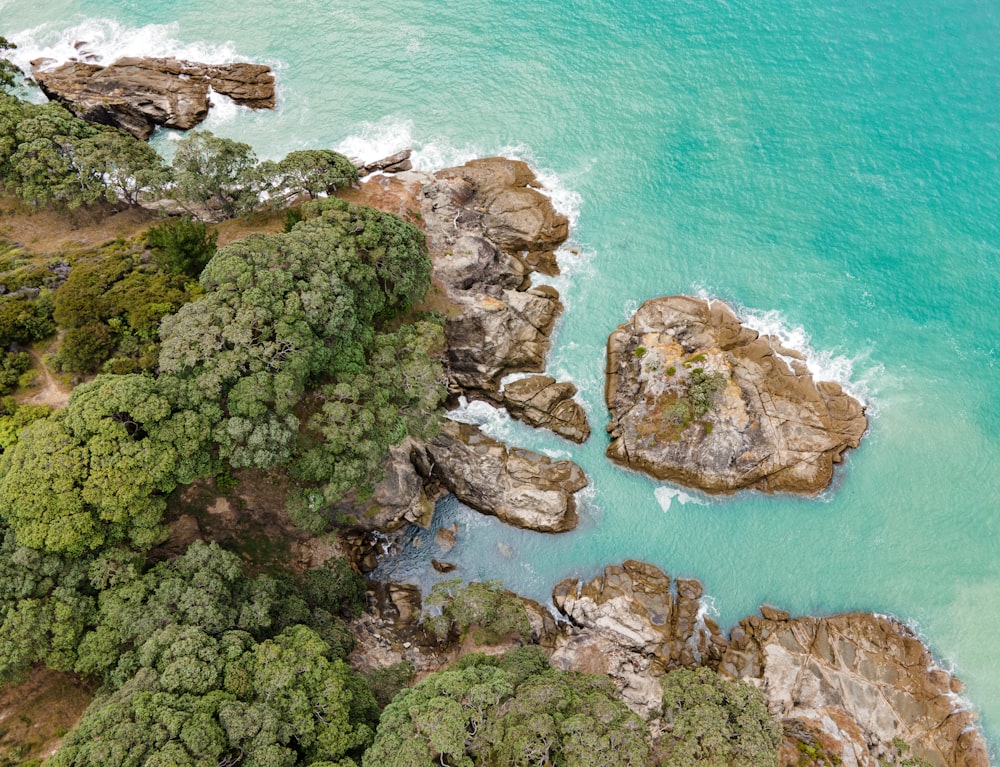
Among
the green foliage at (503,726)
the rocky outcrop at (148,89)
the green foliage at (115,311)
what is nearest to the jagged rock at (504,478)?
the green foliage at (503,726)

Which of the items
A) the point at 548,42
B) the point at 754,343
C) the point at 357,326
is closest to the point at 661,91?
the point at 548,42

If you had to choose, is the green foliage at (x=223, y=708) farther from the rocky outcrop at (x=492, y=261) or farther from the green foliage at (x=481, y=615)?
the rocky outcrop at (x=492, y=261)

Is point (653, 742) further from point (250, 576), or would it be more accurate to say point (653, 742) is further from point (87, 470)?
point (87, 470)

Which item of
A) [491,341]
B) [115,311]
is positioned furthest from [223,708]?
[491,341]

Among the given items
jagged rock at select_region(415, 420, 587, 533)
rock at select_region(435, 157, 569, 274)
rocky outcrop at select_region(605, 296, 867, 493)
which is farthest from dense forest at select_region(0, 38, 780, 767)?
rocky outcrop at select_region(605, 296, 867, 493)

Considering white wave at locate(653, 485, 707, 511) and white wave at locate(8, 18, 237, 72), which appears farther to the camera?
white wave at locate(8, 18, 237, 72)

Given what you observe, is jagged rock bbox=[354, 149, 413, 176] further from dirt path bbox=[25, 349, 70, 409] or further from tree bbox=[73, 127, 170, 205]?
dirt path bbox=[25, 349, 70, 409]
